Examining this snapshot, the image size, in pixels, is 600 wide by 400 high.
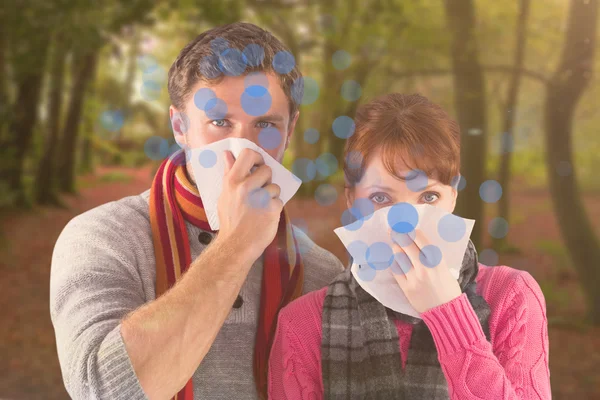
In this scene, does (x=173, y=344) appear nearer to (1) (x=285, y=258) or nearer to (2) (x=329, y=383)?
(2) (x=329, y=383)

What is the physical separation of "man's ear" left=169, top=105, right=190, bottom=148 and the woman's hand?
51 cm

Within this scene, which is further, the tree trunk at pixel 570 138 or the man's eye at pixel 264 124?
the tree trunk at pixel 570 138

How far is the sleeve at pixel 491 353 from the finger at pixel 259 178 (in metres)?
0.34

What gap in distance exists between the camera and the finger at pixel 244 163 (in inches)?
41.6

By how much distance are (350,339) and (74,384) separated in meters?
0.47

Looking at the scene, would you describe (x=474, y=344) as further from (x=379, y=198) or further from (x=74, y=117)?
(x=74, y=117)

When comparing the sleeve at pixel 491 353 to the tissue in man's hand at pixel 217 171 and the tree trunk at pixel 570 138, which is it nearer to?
the tissue in man's hand at pixel 217 171

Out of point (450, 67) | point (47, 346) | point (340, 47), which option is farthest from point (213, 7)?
point (47, 346)

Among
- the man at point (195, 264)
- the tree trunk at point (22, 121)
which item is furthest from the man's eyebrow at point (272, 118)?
the tree trunk at point (22, 121)

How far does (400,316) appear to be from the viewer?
1.13 meters

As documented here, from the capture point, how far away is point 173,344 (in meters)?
0.97

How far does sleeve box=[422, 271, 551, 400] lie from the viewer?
3.13ft

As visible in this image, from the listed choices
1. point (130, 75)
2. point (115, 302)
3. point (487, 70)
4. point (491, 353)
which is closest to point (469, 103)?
point (487, 70)

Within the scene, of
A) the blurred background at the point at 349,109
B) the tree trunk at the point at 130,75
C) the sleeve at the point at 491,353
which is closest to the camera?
the sleeve at the point at 491,353
